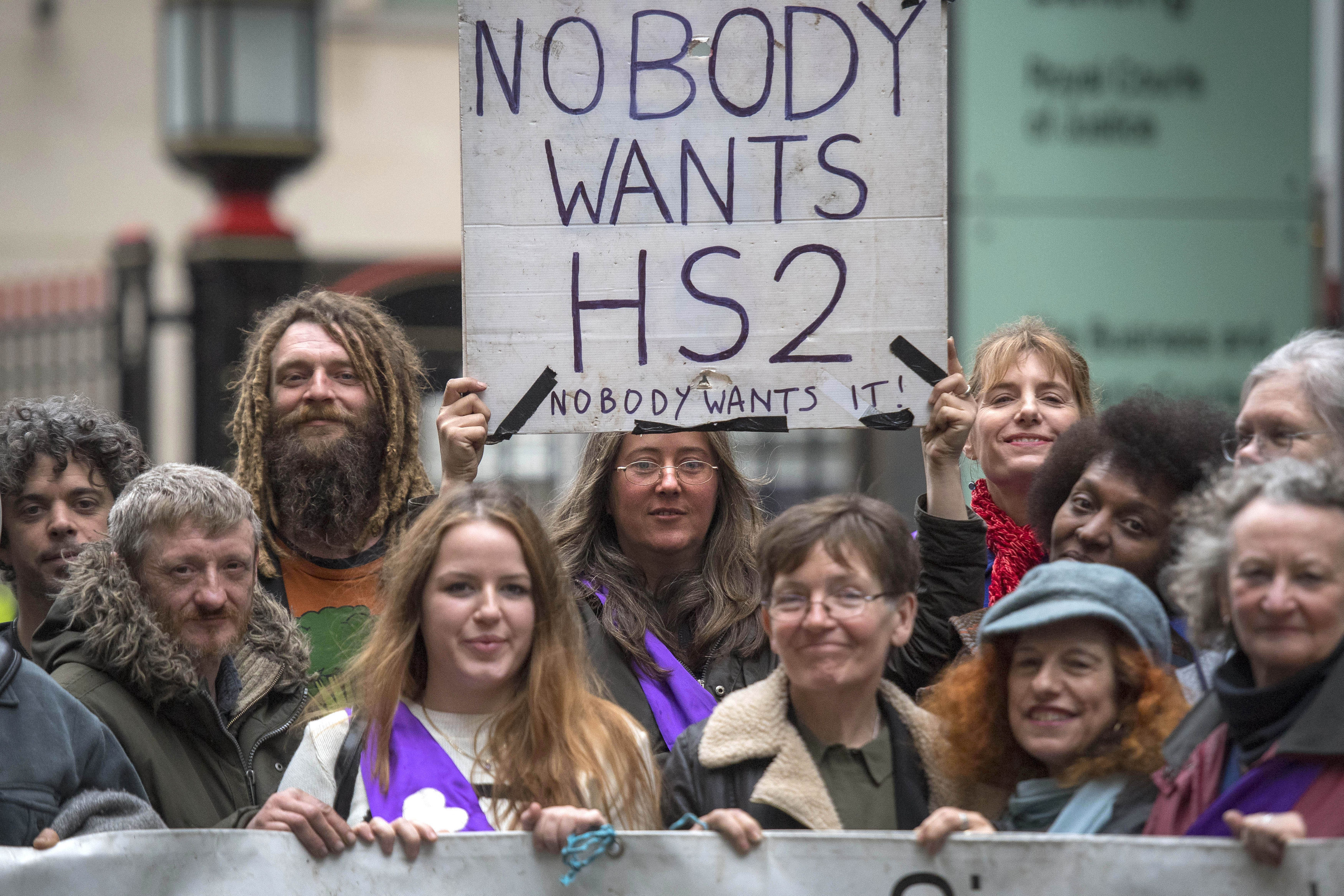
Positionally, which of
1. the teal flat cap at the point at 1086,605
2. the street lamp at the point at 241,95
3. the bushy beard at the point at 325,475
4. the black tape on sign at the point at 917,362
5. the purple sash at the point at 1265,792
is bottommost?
the purple sash at the point at 1265,792

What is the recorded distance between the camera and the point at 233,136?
→ 8664mm

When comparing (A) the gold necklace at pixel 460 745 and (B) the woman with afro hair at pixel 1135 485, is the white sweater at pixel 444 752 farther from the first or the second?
(B) the woman with afro hair at pixel 1135 485

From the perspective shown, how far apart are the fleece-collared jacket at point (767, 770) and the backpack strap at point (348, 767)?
0.51 metres

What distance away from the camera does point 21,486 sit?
3.58 metres

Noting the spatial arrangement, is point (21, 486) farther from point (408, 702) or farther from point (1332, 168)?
point (1332, 168)

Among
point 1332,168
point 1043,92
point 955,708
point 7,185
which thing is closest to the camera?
point 955,708

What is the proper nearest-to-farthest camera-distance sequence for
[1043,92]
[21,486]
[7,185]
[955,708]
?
[955,708] < [21,486] < [1043,92] < [7,185]

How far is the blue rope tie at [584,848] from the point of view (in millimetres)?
2584

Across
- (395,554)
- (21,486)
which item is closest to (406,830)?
(395,554)

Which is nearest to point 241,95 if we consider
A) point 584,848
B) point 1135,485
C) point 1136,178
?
point 1136,178

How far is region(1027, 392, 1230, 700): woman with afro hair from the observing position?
2924 mm

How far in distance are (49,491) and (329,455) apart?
598mm

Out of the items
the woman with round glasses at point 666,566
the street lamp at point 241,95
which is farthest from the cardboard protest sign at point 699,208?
the street lamp at point 241,95

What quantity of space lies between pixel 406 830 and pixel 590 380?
1034mm
